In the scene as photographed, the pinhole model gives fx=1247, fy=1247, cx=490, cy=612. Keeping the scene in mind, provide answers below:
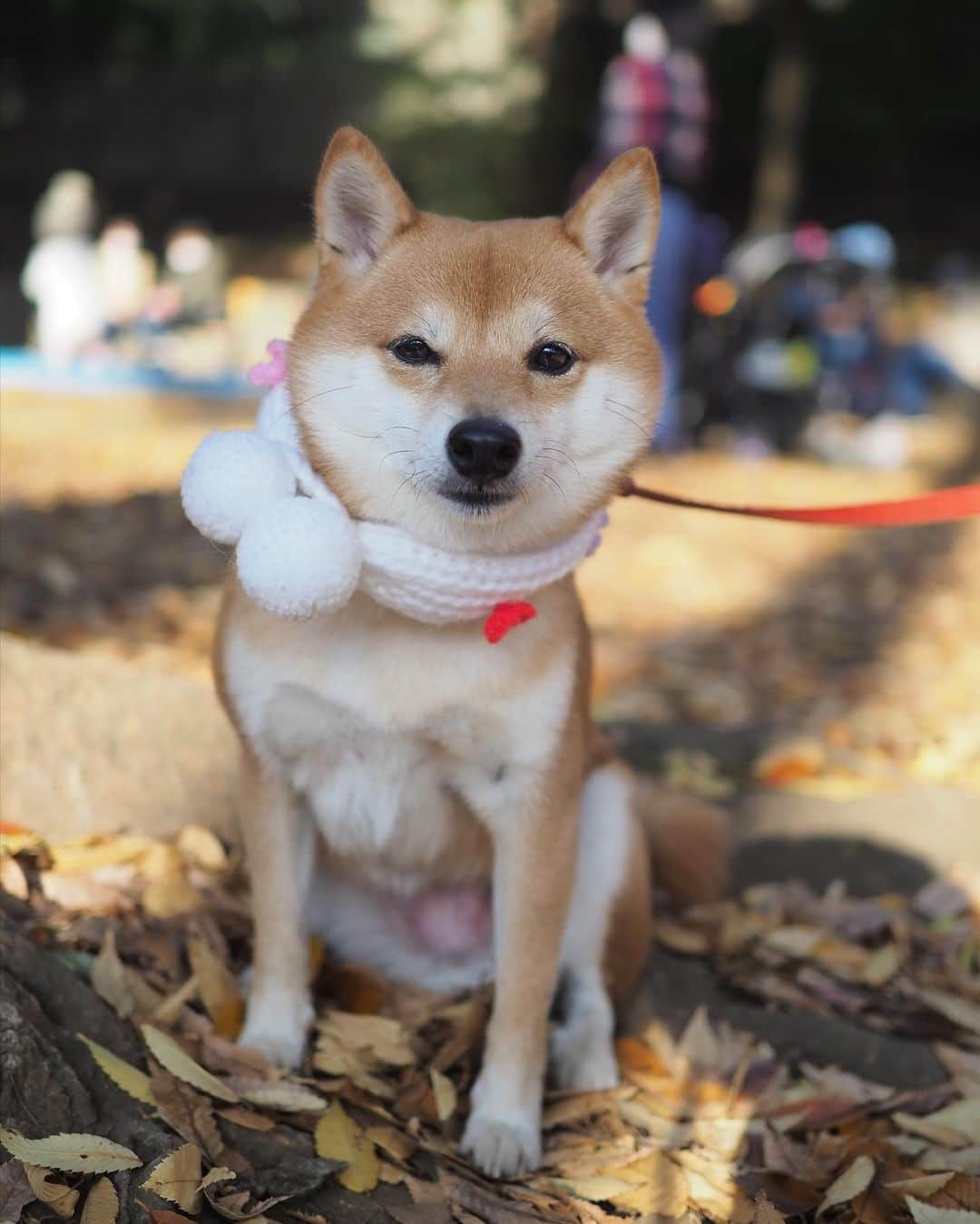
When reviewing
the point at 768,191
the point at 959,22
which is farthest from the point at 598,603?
the point at 959,22

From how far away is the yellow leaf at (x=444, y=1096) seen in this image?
2164mm

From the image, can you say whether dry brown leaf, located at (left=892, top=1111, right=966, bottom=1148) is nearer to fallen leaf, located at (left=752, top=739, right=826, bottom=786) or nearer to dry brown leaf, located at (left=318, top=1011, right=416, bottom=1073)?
dry brown leaf, located at (left=318, top=1011, right=416, bottom=1073)

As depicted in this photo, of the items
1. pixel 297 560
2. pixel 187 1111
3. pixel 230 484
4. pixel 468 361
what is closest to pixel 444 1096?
pixel 187 1111

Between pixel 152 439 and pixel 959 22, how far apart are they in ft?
50.9

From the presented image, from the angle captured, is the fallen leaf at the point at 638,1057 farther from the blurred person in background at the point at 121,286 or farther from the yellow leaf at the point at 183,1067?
the blurred person in background at the point at 121,286

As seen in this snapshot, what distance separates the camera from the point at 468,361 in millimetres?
2010

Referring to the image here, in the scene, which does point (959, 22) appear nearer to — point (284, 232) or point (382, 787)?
point (284, 232)

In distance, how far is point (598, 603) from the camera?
5453 millimetres

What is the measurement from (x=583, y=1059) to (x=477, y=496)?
111cm

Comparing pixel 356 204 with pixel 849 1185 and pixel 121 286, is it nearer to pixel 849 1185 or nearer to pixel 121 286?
pixel 849 1185

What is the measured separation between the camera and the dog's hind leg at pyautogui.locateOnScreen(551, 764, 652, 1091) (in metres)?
2.37

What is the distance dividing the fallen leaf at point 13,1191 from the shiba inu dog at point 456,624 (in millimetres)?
573

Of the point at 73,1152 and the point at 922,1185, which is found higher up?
the point at 73,1152

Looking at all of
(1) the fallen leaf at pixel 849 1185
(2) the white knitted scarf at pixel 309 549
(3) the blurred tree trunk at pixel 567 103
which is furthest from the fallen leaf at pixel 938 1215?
(3) the blurred tree trunk at pixel 567 103
